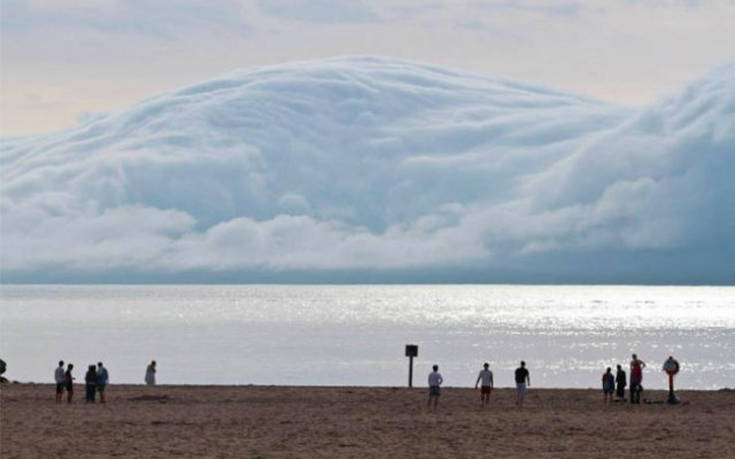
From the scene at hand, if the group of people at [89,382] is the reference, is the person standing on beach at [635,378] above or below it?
above

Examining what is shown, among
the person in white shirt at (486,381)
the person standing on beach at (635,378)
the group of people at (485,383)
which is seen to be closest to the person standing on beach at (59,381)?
the group of people at (485,383)

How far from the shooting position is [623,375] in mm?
53844

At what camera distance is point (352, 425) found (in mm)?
43156

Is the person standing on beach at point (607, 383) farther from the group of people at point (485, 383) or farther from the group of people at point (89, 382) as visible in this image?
the group of people at point (89, 382)

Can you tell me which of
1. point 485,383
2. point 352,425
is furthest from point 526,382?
point 352,425

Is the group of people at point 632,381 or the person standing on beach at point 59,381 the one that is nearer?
the person standing on beach at point 59,381

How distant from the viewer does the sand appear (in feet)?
120

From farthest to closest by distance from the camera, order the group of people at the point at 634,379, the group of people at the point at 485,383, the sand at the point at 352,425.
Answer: the group of people at the point at 634,379 < the group of people at the point at 485,383 < the sand at the point at 352,425

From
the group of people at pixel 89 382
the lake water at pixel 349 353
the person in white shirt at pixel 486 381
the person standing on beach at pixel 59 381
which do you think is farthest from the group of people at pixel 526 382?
the lake water at pixel 349 353

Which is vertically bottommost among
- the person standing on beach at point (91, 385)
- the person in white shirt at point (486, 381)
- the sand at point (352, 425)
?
the sand at point (352, 425)

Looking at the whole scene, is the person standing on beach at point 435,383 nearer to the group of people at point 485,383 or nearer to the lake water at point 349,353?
the group of people at point 485,383

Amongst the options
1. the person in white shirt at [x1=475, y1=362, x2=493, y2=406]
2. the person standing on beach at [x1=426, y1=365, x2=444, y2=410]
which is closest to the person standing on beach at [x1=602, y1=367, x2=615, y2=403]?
the person in white shirt at [x1=475, y1=362, x2=493, y2=406]

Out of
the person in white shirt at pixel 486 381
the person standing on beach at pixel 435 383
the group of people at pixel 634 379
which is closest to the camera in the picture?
the person standing on beach at pixel 435 383

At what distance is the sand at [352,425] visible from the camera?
36.7 meters
